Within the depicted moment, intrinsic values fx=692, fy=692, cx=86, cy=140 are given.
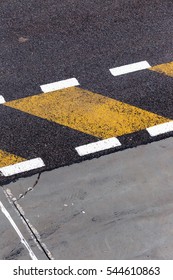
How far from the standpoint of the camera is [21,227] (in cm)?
702

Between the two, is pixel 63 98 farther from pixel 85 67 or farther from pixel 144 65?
pixel 144 65

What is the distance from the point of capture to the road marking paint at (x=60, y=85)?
28.5 feet

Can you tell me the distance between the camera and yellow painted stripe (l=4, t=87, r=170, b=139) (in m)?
8.16

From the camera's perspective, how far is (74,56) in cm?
918

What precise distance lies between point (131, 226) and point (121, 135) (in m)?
1.35

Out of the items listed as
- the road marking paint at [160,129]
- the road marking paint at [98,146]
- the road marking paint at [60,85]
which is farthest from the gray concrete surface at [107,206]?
the road marking paint at [60,85]

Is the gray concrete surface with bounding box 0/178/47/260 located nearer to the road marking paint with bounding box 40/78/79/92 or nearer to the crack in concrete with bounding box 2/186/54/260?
→ the crack in concrete with bounding box 2/186/54/260

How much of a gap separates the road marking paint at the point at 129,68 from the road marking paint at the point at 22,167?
1.87 m

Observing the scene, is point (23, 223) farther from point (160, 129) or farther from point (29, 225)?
point (160, 129)

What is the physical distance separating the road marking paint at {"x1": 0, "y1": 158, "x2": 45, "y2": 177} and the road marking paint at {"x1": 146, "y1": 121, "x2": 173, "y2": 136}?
1.38 metres

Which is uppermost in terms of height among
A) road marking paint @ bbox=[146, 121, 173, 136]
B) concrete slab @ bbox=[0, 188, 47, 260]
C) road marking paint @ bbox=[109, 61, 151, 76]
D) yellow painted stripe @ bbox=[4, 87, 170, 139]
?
road marking paint @ bbox=[109, 61, 151, 76]

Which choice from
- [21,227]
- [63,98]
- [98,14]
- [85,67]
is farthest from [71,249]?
[98,14]

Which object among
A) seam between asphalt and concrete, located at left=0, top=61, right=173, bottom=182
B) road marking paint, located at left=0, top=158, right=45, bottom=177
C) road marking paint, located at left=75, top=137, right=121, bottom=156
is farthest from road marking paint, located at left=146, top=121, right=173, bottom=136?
road marking paint, located at left=0, top=158, right=45, bottom=177
